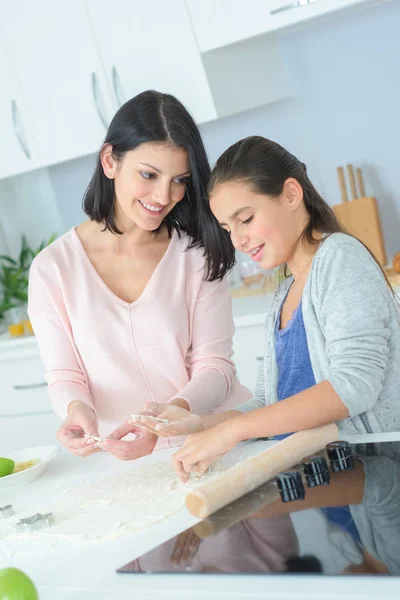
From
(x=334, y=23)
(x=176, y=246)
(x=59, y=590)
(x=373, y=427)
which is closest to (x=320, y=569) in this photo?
(x=59, y=590)

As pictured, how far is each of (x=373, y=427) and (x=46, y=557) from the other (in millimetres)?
592

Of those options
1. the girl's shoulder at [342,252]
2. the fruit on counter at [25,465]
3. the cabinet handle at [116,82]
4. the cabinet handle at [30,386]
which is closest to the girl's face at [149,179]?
the girl's shoulder at [342,252]

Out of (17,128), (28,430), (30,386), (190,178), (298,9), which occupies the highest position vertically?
(298,9)

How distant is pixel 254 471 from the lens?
45.1 inches

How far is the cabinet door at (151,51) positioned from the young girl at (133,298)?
104 centimetres

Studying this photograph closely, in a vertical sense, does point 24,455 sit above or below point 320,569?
below

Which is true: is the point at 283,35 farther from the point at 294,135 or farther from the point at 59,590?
the point at 59,590

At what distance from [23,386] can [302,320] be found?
196cm

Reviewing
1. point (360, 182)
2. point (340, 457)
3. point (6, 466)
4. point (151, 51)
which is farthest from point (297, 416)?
point (151, 51)

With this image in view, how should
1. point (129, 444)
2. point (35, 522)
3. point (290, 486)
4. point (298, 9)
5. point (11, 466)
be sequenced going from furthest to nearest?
point (298, 9), point (11, 466), point (129, 444), point (35, 522), point (290, 486)

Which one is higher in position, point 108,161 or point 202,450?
point 108,161

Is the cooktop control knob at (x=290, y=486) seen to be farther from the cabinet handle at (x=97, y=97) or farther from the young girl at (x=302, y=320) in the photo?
the cabinet handle at (x=97, y=97)

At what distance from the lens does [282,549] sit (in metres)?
0.93

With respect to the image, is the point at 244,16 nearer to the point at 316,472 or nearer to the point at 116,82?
the point at 116,82
